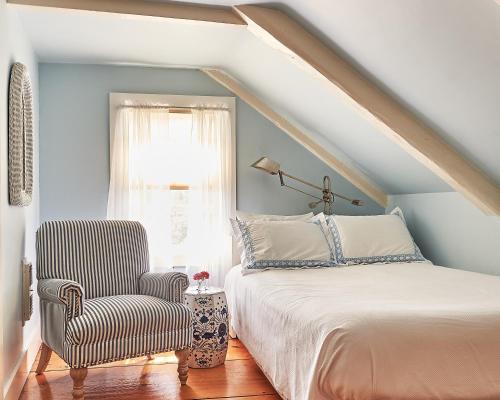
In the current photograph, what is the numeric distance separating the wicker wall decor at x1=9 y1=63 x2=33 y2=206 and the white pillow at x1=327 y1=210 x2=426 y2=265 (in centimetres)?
222

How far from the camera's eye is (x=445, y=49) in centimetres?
251

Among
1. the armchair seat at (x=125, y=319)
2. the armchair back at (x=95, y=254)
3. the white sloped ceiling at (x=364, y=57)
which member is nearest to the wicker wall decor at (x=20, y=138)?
the armchair back at (x=95, y=254)

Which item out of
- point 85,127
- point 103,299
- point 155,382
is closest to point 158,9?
point 85,127

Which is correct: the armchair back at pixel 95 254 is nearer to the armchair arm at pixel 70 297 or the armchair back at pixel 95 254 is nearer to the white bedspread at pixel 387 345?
the armchair arm at pixel 70 297

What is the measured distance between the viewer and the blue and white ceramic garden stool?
11.0ft

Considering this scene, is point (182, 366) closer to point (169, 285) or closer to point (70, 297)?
point (169, 285)

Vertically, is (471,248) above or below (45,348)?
above

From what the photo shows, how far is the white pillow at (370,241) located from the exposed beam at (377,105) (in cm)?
79

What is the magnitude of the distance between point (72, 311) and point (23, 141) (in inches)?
44.6

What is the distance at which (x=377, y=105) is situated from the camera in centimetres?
321

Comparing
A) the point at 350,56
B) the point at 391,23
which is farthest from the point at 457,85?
the point at 350,56

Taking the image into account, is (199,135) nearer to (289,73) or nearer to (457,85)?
(289,73)

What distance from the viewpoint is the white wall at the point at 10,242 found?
104 inches

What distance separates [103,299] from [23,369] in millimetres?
613
